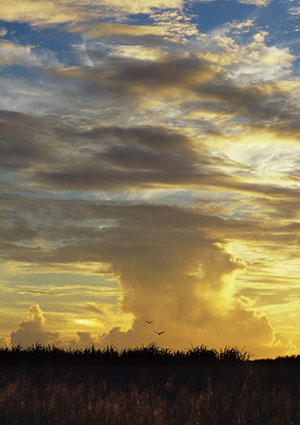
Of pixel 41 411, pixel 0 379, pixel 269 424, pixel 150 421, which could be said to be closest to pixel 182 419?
pixel 150 421

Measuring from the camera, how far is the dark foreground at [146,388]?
1130 centimetres

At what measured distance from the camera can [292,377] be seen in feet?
52.0

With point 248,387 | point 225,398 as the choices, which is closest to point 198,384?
point 248,387

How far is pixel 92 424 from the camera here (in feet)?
35.5

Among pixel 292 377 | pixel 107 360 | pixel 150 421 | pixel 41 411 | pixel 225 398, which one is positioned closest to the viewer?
pixel 150 421

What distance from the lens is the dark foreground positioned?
37.1ft

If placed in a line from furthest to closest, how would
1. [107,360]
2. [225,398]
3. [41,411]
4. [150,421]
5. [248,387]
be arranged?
[107,360]
[248,387]
[225,398]
[41,411]
[150,421]

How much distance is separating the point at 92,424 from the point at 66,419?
1.95 feet

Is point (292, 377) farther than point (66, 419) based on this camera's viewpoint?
Yes

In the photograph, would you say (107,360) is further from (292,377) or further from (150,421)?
(150,421)

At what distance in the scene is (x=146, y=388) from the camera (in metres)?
12.8

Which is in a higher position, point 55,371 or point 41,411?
point 55,371

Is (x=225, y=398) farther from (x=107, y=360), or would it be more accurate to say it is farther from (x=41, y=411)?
(x=107, y=360)

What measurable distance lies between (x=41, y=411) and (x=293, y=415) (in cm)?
488
